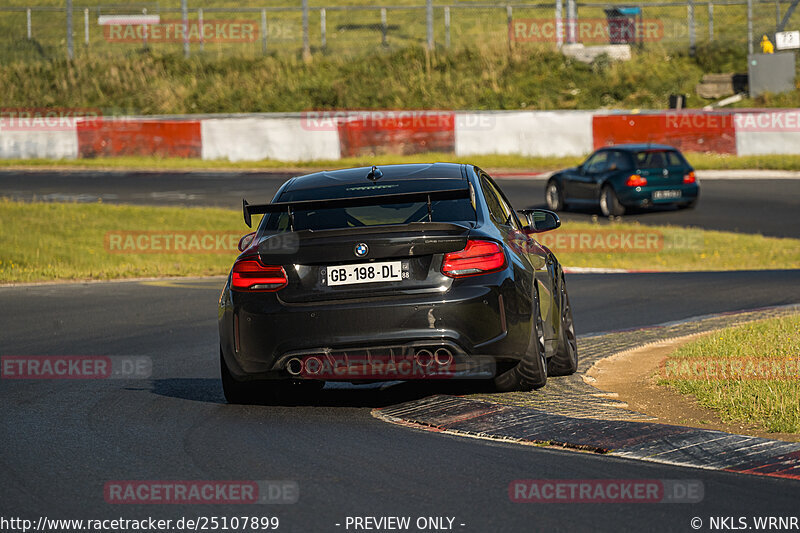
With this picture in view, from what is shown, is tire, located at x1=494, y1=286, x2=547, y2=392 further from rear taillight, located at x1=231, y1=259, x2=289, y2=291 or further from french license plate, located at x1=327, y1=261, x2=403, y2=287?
rear taillight, located at x1=231, y1=259, x2=289, y2=291

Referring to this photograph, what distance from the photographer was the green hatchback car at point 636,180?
2536 centimetres

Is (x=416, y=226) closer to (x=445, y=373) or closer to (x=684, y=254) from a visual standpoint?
(x=445, y=373)

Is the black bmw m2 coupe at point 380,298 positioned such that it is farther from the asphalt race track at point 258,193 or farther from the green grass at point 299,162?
the green grass at point 299,162

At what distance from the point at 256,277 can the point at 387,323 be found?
83 centimetres

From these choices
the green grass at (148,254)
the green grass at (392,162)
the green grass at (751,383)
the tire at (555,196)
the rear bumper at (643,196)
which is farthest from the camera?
the green grass at (392,162)

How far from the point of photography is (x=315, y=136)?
36156 millimetres

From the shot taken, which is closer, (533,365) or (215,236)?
(533,365)

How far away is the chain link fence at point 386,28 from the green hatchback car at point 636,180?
12708mm

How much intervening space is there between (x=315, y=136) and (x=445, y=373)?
29.2 metres

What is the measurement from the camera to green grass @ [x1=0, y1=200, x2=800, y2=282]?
19.2 meters

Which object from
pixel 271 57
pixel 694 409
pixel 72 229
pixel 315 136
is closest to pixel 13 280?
pixel 72 229

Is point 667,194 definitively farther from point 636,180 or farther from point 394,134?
point 394,134

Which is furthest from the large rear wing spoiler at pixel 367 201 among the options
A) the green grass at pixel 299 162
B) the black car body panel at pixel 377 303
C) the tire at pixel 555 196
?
the green grass at pixel 299 162

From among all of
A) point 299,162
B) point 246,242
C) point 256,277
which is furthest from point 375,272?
point 299,162
